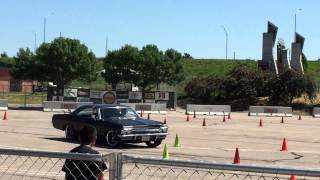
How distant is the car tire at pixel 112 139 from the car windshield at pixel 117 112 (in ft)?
3.59

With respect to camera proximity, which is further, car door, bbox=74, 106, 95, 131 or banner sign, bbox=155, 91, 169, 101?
banner sign, bbox=155, 91, 169, 101

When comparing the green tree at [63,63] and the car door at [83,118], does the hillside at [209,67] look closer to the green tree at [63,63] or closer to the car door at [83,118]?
the green tree at [63,63]

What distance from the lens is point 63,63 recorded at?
63.2 meters

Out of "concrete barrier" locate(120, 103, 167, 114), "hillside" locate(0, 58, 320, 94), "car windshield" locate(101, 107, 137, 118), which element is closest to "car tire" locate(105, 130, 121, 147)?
"car windshield" locate(101, 107, 137, 118)

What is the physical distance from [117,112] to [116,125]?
4.52 ft

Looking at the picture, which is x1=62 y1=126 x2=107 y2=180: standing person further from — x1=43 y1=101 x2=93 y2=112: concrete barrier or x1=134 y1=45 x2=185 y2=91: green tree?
x1=134 y1=45 x2=185 y2=91: green tree

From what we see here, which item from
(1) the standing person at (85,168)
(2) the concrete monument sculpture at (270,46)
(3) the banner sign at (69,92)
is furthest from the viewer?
(2) the concrete monument sculpture at (270,46)

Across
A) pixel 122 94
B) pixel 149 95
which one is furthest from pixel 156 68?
pixel 122 94

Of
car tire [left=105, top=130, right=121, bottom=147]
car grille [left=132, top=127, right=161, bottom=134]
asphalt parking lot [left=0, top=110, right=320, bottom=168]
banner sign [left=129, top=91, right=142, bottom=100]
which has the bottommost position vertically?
asphalt parking lot [left=0, top=110, right=320, bottom=168]

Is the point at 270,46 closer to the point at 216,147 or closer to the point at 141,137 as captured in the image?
the point at 216,147

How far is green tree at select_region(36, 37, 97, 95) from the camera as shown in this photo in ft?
207

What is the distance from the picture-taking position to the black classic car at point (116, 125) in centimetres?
1962

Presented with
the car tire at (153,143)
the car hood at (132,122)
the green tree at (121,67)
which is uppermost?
the green tree at (121,67)

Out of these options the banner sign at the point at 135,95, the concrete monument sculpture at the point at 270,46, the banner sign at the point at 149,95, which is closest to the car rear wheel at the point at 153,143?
the banner sign at the point at 135,95
